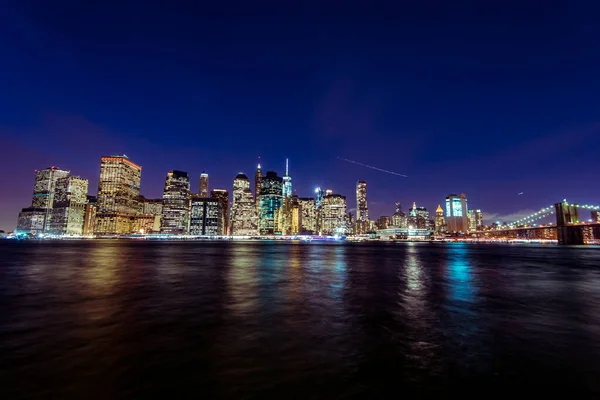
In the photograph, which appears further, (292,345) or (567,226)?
(567,226)

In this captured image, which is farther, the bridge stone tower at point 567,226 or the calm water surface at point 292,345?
the bridge stone tower at point 567,226

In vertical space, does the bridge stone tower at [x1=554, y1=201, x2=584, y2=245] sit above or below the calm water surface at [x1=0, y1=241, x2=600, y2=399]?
above

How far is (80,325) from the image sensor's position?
12.5m

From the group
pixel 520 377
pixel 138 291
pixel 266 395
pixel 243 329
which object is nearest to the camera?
pixel 266 395

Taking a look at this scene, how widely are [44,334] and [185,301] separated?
6856 mm

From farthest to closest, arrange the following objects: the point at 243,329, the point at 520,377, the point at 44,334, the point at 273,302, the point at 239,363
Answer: the point at 273,302 → the point at 243,329 → the point at 44,334 → the point at 239,363 → the point at 520,377

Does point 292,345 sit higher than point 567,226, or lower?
lower

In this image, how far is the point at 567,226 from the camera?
156375 millimetres

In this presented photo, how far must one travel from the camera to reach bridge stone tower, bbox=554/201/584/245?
157250 millimetres

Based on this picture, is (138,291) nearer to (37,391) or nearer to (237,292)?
(237,292)

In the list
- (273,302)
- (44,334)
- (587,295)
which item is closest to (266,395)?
(44,334)

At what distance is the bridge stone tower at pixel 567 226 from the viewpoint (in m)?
157

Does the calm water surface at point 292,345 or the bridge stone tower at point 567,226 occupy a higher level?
the bridge stone tower at point 567,226

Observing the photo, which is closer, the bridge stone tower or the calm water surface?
the calm water surface
